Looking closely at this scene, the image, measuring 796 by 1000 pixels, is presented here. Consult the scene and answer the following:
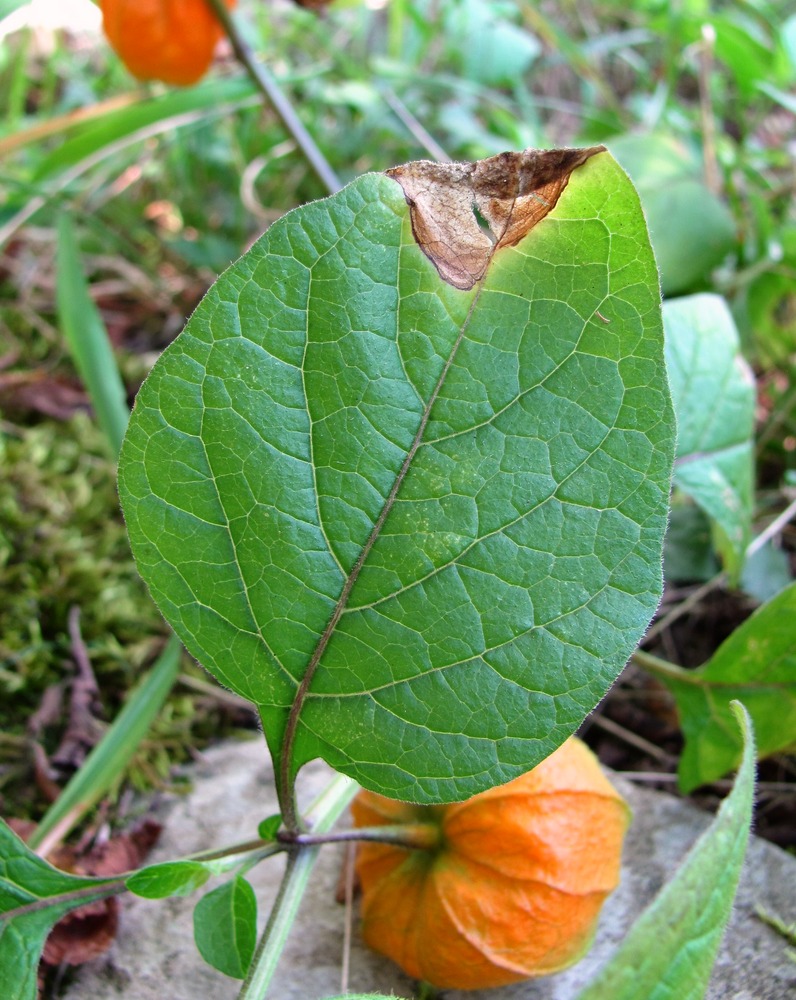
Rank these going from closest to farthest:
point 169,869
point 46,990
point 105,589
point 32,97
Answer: point 169,869
point 46,990
point 105,589
point 32,97

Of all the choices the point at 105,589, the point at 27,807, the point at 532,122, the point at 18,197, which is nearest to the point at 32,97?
the point at 18,197

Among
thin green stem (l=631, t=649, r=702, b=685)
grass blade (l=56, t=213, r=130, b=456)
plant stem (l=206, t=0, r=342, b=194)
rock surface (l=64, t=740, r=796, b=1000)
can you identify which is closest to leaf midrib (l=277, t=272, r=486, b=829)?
rock surface (l=64, t=740, r=796, b=1000)

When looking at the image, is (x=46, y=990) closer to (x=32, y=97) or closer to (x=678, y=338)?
(x=678, y=338)

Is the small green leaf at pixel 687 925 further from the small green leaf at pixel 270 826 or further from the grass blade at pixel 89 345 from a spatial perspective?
the grass blade at pixel 89 345

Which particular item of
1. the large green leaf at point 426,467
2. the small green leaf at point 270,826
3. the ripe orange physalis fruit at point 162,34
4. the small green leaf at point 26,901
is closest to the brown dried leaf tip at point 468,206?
the large green leaf at point 426,467

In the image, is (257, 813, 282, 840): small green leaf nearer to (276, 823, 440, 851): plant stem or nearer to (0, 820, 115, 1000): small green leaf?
(276, 823, 440, 851): plant stem
